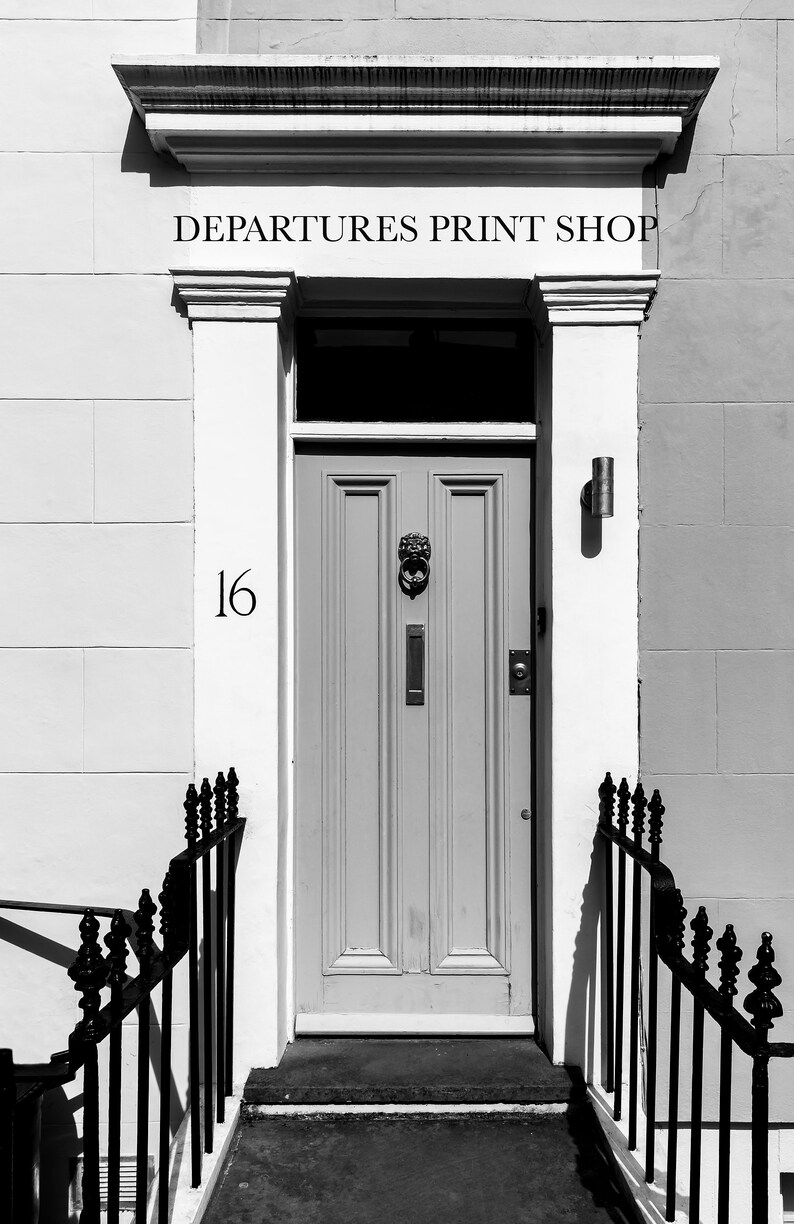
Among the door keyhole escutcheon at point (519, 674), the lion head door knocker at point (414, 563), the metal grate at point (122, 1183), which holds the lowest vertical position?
the metal grate at point (122, 1183)

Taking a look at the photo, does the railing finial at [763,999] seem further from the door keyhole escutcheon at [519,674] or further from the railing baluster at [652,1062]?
the door keyhole escutcheon at [519,674]

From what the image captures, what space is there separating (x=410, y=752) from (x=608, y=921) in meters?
0.94

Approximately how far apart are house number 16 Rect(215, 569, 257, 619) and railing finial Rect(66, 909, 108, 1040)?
153 cm

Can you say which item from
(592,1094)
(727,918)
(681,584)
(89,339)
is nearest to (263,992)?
(592,1094)

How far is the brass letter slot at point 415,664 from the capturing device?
3.50m

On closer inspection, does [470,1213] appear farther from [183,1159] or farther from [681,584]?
[681,584]

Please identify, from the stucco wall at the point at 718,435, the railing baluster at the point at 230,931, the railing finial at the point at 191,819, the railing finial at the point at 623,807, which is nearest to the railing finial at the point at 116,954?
the railing finial at the point at 191,819

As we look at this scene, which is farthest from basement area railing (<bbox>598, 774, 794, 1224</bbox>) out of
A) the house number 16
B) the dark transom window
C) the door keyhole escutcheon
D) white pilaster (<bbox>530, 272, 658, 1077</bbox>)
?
the dark transom window

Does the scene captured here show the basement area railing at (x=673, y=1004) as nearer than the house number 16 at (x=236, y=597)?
Yes

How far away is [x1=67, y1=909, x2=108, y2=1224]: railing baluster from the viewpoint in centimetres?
184

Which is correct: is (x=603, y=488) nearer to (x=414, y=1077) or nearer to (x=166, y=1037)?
(x=414, y=1077)

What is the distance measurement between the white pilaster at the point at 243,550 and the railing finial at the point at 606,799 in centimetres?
115

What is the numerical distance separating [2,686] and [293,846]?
123 centimetres

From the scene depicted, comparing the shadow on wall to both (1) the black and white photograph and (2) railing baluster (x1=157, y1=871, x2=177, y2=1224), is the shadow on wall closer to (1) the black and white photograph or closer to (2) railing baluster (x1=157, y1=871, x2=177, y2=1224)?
(1) the black and white photograph
